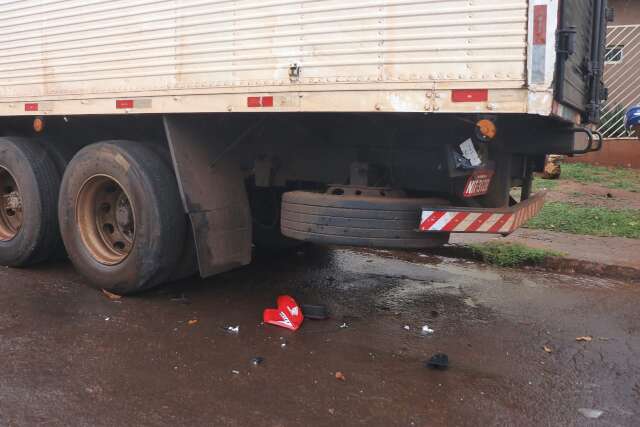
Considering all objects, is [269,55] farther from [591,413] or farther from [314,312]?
[591,413]

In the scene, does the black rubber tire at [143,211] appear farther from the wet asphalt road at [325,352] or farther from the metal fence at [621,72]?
the metal fence at [621,72]

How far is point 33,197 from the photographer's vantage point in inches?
225

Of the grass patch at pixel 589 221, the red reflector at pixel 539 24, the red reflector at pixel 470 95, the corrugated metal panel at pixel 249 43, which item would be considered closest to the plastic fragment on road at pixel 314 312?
the corrugated metal panel at pixel 249 43

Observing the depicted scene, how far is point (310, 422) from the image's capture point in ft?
10.4

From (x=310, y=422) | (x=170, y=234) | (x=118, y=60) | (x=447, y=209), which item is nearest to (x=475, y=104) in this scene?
(x=447, y=209)

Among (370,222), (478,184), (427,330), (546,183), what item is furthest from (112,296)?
(546,183)

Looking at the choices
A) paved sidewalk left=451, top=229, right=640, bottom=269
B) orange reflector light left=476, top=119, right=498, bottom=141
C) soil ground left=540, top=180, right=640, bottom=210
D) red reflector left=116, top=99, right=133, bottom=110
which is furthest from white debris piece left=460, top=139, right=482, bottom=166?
soil ground left=540, top=180, right=640, bottom=210

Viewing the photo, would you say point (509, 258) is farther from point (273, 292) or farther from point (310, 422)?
point (310, 422)

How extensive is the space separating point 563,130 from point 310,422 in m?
2.50

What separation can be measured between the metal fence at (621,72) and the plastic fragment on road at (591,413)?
10344 millimetres

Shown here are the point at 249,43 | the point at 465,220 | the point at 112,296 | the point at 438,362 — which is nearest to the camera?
the point at 438,362

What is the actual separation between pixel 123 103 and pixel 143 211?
87 cm

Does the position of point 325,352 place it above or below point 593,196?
below

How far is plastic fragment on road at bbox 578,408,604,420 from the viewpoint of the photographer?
10.7 ft
